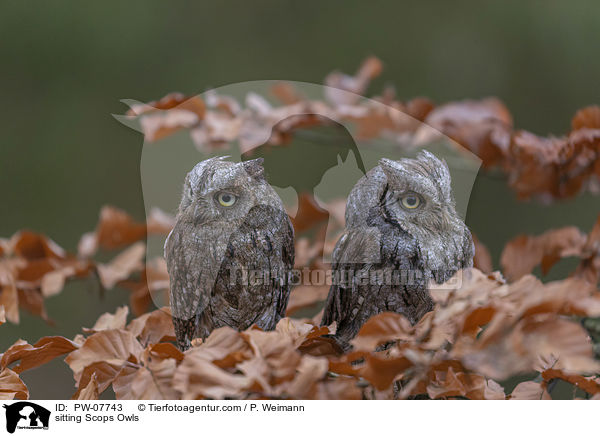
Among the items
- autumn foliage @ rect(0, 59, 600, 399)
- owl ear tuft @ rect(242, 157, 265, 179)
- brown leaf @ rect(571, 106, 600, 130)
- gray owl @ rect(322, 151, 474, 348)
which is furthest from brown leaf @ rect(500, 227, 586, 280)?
owl ear tuft @ rect(242, 157, 265, 179)

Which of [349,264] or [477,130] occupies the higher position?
[477,130]

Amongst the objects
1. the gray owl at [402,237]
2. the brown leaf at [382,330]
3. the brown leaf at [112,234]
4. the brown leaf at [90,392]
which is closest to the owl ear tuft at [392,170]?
the gray owl at [402,237]

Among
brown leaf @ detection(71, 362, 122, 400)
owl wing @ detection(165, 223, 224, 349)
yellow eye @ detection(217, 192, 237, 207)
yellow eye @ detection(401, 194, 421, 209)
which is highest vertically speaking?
yellow eye @ detection(401, 194, 421, 209)

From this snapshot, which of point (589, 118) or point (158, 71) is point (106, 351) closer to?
point (589, 118)

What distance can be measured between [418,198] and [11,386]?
0.29 metres

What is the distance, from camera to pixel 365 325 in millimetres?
318

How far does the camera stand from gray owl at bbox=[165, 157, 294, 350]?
39 centimetres

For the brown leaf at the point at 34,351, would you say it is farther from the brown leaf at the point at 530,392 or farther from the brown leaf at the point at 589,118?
the brown leaf at the point at 589,118

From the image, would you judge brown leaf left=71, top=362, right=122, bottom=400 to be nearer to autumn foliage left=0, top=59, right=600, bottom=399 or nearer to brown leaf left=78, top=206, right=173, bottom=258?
autumn foliage left=0, top=59, right=600, bottom=399

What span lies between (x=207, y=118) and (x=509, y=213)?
2.02 ft

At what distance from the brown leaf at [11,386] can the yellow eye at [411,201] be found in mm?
273

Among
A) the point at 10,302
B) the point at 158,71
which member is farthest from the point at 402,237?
the point at 158,71

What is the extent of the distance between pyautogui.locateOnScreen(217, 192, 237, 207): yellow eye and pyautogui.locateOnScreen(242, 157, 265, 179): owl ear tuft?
0.02m
